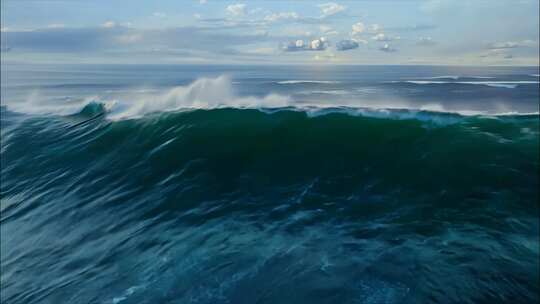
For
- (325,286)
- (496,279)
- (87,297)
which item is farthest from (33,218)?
(496,279)

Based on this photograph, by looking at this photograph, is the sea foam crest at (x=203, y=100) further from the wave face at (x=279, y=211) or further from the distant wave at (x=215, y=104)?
the wave face at (x=279, y=211)

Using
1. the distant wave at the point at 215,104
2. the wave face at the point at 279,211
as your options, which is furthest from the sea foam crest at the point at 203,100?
the wave face at the point at 279,211

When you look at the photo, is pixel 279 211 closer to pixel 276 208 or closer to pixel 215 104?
pixel 276 208

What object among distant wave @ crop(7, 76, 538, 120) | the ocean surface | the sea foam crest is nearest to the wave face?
the ocean surface

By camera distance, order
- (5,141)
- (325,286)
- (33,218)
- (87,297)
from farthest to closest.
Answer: (5,141)
(33,218)
(87,297)
(325,286)

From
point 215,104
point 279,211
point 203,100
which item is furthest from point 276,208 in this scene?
point 203,100

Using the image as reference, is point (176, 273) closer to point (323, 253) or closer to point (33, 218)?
point (323, 253)

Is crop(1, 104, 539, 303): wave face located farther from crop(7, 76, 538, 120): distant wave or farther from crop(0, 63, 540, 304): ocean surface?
crop(7, 76, 538, 120): distant wave
